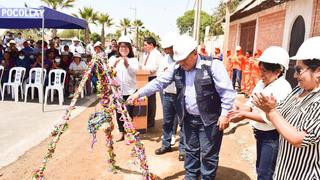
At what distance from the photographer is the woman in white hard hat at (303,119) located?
1.75 meters

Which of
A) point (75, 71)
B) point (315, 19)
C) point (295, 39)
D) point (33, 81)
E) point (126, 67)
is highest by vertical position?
point (315, 19)

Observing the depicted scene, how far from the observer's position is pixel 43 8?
25.2 ft

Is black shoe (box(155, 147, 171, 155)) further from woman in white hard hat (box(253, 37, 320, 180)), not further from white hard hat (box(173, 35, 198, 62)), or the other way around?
woman in white hard hat (box(253, 37, 320, 180))

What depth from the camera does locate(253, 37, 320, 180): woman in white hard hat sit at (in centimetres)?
175

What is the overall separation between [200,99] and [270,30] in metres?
8.17

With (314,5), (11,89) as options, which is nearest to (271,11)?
(314,5)

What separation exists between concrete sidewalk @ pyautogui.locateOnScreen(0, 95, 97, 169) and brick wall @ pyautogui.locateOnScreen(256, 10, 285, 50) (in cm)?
594

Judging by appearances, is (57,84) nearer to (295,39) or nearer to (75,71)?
(75,71)

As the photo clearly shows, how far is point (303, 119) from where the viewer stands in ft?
5.89

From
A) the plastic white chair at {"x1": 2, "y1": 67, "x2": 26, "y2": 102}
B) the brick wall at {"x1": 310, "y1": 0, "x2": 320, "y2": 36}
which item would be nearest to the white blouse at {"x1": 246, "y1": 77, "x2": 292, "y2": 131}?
the brick wall at {"x1": 310, "y1": 0, "x2": 320, "y2": 36}

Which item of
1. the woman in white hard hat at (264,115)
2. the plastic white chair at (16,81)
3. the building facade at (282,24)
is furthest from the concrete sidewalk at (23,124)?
the building facade at (282,24)

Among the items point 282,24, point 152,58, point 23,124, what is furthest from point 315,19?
point 23,124

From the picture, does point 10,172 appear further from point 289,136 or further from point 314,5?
point 314,5

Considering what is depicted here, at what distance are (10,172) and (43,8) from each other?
4.64 metres
